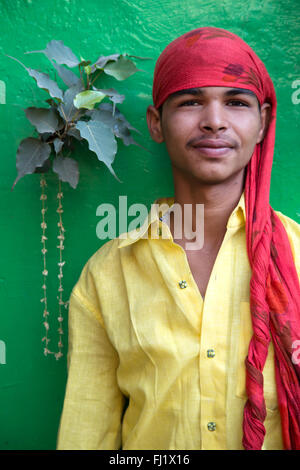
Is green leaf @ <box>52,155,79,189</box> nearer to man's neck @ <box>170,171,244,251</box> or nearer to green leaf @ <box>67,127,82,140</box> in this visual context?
green leaf @ <box>67,127,82,140</box>

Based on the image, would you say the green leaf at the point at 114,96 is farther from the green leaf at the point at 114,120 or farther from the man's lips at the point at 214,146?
the man's lips at the point at 214,146

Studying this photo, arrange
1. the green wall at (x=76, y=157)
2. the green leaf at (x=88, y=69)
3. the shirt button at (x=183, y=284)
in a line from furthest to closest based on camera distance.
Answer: the green wall at (x=76, y=157) < the green leaf at (x=88, y=69) < the shirt button at (x=183, y=284)

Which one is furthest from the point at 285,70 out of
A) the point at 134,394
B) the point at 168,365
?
the point at 134,394

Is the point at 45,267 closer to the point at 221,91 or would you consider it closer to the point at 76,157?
the point at 76,157

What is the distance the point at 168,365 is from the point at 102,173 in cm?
77

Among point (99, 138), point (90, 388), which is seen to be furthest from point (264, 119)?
point (90, 388)

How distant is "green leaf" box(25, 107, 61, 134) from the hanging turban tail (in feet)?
1.13

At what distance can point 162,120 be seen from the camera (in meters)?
1.46

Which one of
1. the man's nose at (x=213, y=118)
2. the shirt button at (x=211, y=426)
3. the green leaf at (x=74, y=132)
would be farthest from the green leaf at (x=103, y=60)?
the shirt button at (x=211, y=426)

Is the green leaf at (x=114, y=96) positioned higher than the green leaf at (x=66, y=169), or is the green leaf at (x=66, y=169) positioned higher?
the green leaf at (x=114, y=96)

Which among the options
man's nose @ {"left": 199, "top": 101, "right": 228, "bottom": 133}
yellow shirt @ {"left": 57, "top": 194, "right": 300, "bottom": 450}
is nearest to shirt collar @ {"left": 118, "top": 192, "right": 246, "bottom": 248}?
yellow shirt @ {"left": 57, "top": 194, "right": 300, "bottom": 450}

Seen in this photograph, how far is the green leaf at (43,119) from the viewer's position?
152cm

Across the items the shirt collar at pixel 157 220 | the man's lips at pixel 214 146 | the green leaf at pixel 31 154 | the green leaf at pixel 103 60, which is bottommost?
the shirt collar at pixel 157 220
